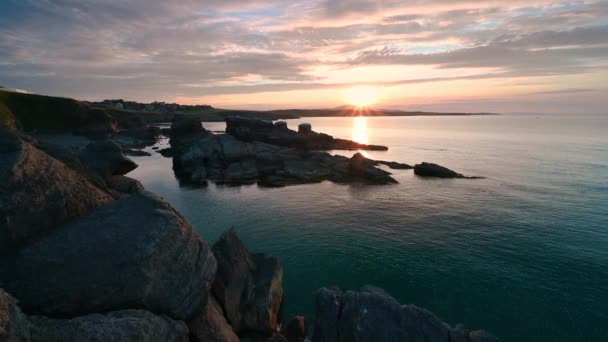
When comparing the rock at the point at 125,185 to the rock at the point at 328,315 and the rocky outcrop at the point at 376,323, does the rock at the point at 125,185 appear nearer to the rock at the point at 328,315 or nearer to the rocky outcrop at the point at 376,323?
the rock at the point at 328,315

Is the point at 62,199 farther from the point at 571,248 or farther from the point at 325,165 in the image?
the point at 325,165

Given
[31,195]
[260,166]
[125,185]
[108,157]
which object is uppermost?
[31,195]

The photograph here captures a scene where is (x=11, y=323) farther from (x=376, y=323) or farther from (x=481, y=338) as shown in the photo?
(x=481, y=338)

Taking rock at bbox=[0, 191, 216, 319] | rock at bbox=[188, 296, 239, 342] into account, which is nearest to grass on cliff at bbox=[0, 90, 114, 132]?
rock at bbox=[0, 191, 216, 319]

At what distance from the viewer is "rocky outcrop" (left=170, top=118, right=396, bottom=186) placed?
87.8m

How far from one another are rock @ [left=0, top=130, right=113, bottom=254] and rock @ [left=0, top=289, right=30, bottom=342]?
5798 mm

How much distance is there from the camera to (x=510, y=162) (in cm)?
11412

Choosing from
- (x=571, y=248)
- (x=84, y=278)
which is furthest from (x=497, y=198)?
(x=84, y=278)

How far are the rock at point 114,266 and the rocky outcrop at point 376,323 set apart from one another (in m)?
7.95

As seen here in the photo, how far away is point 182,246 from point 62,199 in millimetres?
7157

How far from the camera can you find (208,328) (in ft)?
64.0

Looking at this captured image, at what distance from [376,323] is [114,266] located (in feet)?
47.3

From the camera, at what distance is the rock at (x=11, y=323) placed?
36.6ft

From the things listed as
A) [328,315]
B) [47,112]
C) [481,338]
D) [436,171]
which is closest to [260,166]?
[436,171]
